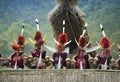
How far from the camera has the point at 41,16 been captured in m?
12.2

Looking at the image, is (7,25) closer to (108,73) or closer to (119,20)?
(119,20)

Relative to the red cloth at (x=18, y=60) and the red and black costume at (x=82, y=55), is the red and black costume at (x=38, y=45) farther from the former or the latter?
the red and black costume at (x=82, y=55)

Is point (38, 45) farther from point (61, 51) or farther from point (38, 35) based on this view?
point (61, 51)

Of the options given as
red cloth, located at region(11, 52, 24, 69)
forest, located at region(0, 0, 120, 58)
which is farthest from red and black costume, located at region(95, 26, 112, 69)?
forest, located at region(0, 0, 120, 58)

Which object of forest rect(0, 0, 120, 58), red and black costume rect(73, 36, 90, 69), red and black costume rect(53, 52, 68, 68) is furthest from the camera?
forest rect(0, 0, 120, 58)

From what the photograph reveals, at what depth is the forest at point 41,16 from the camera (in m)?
11.8

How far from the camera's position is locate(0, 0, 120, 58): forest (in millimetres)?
11836

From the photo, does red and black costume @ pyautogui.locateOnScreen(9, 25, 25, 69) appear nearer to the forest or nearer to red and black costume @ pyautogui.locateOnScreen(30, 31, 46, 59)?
red and black costume @ pyautogui.locateOnScreen(30, 31, 46, 59)

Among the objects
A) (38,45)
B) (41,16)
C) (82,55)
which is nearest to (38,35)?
(38,45)

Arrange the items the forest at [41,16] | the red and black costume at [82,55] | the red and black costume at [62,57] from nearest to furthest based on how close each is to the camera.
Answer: the red and black costume at [82,55] → the red and black costume at [62,57] → the forest at [41,16]

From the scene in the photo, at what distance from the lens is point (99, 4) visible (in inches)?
482

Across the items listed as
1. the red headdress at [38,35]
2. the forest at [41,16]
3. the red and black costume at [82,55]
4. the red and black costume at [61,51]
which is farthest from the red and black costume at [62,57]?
the forest at [41,16]

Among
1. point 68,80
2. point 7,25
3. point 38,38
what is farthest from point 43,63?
point 7,25

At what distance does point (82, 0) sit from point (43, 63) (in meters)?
5.12
